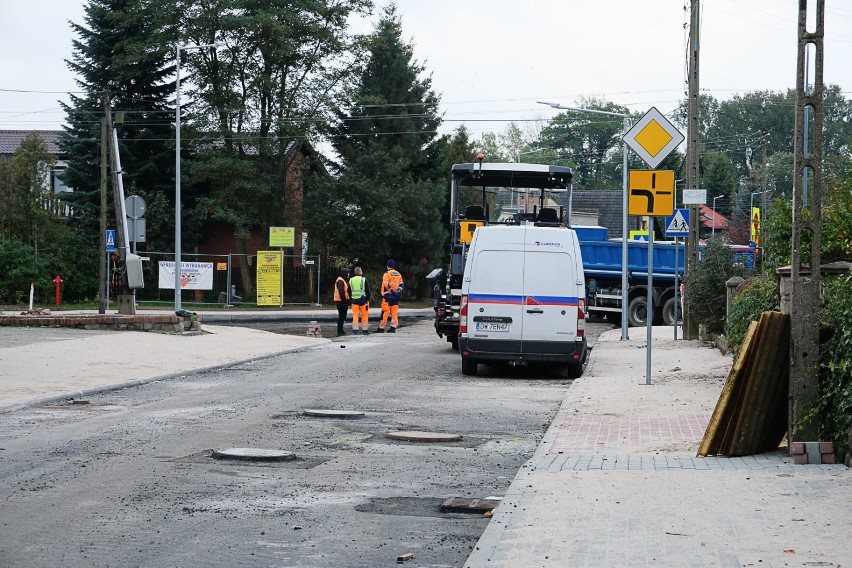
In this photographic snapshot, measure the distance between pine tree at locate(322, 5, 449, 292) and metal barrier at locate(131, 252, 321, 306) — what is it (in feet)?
8.51

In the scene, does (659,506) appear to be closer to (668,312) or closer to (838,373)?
(838,373)

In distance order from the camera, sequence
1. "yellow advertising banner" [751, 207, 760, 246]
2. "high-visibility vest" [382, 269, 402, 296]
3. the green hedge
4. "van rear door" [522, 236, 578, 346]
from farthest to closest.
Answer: "high-visibility vest" [382, 269, 402, 296], "yellow advertising banner" [751, 207, 760, 246], "van rear door" [522, 236, 578, 346], the green hedge

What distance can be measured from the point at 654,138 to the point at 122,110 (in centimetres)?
3873

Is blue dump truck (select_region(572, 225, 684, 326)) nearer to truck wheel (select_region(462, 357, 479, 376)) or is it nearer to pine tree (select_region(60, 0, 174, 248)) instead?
truck wheel (select_region(462, 357, 479, 376))

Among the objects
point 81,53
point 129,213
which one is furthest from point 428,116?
point 129,213

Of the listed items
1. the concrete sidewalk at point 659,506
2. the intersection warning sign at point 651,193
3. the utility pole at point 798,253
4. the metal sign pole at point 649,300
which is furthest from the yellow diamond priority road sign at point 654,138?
the utility pole at point 798,253

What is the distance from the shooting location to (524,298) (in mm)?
17688

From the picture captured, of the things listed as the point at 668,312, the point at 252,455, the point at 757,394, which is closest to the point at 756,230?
the point at 757,394

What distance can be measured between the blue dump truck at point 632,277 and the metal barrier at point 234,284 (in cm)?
1375

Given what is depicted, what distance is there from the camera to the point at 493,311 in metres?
17.7

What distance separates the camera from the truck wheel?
715 inches

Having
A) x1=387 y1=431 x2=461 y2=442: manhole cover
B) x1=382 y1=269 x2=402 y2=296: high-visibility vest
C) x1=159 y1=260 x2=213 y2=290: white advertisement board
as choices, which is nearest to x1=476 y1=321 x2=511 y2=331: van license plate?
x1=387 y1=431 x2=461 y2=442: manhole cover

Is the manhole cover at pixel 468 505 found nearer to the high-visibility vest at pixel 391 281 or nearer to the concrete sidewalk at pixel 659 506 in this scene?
the concrete sidewalk at pixel 659 506

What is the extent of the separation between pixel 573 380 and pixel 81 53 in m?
39.9
